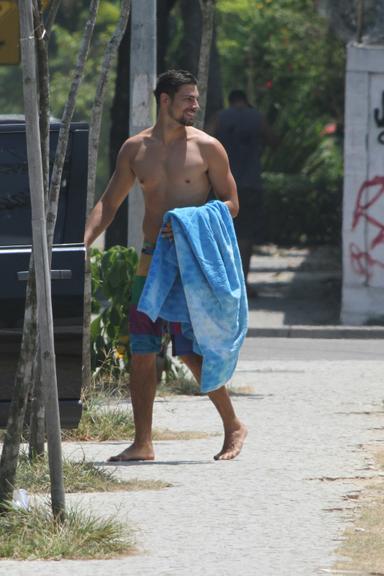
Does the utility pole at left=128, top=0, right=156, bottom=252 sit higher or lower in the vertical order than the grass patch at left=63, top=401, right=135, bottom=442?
higher

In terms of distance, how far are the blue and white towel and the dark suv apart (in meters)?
0.35

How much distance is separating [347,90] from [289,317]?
2.29 metres

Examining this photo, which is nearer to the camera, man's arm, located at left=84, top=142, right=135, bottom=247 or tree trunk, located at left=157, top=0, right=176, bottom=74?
man's arm, located at left=84, top=142, right=135, bottom=247

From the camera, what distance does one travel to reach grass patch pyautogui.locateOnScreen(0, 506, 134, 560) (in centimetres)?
565

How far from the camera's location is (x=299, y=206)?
2470 centimetres

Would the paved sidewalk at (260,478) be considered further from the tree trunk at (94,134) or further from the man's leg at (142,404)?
the tree trunk at (94,134)

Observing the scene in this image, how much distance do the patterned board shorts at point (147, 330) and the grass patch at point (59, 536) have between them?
5.77 ft

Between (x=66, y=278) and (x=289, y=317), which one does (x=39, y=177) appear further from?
(x=289, y=317)

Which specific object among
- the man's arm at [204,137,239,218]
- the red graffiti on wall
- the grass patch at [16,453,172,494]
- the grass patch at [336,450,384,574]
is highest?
the man's arm at [204,137,239,218]

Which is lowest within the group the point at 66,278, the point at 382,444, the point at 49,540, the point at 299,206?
the point at 299,206

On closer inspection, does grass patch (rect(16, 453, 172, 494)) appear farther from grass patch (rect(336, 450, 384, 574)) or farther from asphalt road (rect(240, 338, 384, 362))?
asphalt road (rect(240, 338, 384, 362))

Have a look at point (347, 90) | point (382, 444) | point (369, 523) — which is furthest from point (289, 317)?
point (369, 523)

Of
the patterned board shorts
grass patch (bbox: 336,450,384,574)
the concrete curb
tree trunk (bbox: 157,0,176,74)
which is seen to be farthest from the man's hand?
tree trunk (bbox: 157,0,176,74)

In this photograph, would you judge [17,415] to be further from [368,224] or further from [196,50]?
[196,50]
